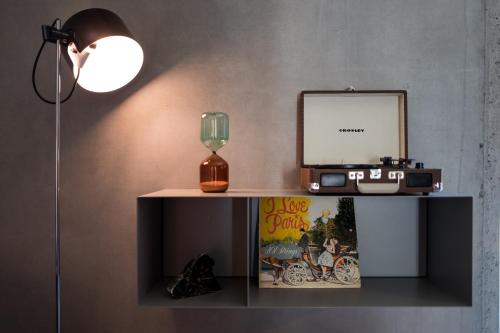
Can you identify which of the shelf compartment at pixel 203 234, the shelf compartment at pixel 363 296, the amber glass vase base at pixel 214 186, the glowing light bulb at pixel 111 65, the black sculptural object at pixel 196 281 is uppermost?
the glowing light bulb at pixel 111 65

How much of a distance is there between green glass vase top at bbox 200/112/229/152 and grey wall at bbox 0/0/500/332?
0.17m

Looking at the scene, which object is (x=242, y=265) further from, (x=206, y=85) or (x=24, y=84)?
(x=24, y=84)

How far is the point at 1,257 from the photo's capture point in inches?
72.3

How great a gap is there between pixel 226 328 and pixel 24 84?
154cm

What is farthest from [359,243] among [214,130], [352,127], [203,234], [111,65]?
[111,65]

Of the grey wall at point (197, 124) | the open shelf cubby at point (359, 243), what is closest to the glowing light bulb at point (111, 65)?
the grey wall at point (197, 124)

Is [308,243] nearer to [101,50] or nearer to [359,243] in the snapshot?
[359,243]

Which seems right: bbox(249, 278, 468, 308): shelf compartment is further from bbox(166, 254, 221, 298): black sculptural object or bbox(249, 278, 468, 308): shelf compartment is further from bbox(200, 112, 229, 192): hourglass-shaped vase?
bbox(200, 112, 229, 192): hourglass-shaped vase

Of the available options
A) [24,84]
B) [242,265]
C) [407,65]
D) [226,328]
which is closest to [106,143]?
[24,84]

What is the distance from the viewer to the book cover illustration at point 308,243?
5.28ft

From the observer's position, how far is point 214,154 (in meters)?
1.58

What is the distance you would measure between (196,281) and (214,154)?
0.54 m

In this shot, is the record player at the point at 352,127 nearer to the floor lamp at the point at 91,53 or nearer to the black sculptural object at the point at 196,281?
the black sculptural object at the point at 196,281

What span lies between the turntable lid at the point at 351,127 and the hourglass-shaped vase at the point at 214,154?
0.39 m
